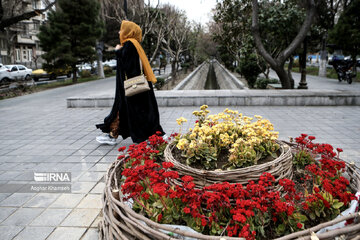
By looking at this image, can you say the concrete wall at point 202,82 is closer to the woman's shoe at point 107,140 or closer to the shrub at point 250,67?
the shrub at point 250,67

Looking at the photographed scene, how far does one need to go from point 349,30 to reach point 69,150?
1552 cm

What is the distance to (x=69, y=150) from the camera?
4.66 meters

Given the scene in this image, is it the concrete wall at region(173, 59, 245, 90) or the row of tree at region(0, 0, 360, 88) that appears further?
the concrete wall at region(173, 59, 245, 90)

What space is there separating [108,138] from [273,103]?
540cm

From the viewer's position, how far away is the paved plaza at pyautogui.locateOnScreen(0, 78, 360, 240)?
256cm

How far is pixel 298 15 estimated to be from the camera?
9992mm

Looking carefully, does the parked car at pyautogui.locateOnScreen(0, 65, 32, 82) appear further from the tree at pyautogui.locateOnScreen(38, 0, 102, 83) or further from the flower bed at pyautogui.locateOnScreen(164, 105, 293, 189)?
the flower bed at pyautogui.locateOnScreen(164, 105, 293, 189)

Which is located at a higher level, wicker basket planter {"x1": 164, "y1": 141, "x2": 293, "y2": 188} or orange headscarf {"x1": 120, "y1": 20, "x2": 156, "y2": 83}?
orange headscarf {"x1": 120, "y1": 20, "x2": 156, "y2": 83}

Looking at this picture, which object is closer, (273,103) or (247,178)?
(247,178)

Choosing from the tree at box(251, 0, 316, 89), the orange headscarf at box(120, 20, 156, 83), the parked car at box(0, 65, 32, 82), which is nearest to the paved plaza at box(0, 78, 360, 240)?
the orange headscarf at box(120, 20, 156, 83)

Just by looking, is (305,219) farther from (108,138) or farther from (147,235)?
(108,138)

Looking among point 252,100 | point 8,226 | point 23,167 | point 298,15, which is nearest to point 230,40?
point 298,15

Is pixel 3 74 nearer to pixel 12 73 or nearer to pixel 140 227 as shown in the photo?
pixel 12 73

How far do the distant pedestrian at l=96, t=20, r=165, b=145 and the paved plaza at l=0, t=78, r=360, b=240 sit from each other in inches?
20.5
